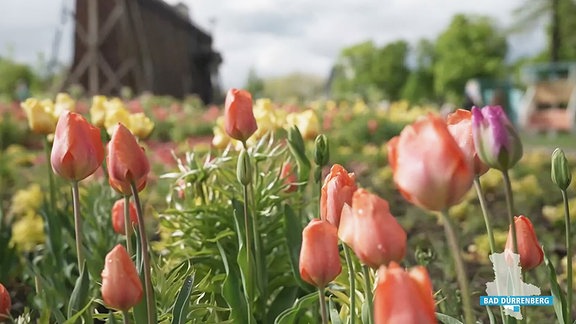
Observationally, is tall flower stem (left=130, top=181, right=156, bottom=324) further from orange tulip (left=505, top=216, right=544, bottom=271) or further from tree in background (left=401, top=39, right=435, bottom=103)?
tree in background (left=401, top=39, right=435, bottom=103)

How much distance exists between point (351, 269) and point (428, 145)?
1.36ft

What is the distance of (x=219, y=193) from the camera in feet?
7.19

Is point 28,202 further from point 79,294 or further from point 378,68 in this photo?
point 378,68

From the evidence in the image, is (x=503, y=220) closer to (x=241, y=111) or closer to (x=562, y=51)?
(x=241, y=111)

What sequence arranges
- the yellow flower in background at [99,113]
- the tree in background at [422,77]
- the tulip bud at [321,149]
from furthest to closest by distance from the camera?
the tree in background at [422,77] → the yellow flower in background at [99,113] → the tulip bud at [321,149]

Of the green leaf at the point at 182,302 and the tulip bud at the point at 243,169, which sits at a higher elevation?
the tulip bud at the point at 243,169

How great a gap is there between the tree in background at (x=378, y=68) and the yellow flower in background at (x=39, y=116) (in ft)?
156

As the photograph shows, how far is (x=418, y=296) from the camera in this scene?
0.72 m

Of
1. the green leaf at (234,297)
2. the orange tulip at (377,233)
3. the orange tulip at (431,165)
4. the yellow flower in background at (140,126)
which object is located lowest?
the green leaf at (234,297)

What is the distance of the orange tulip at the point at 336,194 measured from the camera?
1105 mm

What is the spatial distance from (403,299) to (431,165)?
0.16 m

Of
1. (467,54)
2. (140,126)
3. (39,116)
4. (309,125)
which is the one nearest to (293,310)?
(309,125)

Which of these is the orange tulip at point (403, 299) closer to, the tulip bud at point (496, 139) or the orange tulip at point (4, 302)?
the tulip bud at point (496, 139)

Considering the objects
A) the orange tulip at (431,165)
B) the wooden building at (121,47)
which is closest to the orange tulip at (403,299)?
the orange tulip at (431,165)
